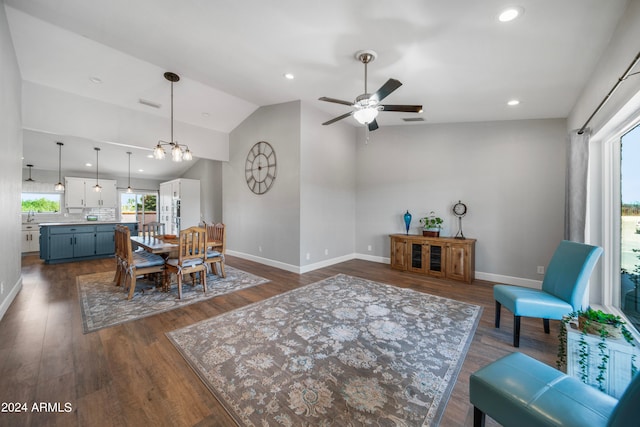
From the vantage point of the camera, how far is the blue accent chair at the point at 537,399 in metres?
1.04

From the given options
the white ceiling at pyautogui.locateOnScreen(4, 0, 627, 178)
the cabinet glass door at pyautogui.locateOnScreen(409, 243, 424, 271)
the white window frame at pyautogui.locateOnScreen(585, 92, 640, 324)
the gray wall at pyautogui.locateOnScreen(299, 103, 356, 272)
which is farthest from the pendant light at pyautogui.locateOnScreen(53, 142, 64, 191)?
the white window frame at pyautogui.locateOnScreen(585, 92, 640, 324)

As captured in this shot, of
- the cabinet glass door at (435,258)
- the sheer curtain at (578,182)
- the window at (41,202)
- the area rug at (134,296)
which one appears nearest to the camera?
the sheer curtain at (578,182)

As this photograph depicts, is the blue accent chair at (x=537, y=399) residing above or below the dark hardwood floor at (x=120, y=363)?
above

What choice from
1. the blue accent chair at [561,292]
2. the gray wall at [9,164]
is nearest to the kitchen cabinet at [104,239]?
the gray wall at [9,164]

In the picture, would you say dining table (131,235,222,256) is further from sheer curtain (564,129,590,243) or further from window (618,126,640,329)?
window (618,126,640,329)

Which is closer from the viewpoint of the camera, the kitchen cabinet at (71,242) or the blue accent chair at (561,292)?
the blue accent chair at (561,292)

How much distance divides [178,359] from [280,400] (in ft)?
3.46

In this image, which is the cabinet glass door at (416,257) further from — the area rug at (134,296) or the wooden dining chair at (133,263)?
the wooden dining chair at (133,263)

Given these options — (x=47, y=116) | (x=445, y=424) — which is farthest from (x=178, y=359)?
(x=47, y=116)

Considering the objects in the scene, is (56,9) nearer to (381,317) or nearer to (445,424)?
(381,317)

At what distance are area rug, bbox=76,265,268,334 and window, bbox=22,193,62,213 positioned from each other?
4.82 metres

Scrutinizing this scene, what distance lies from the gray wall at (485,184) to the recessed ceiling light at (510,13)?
9.29 ft

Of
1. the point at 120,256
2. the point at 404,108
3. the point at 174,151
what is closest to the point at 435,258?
the point at 404,108

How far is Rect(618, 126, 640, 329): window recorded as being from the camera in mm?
2389
